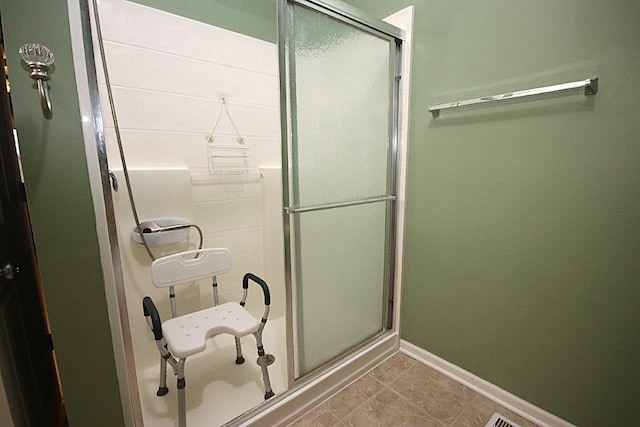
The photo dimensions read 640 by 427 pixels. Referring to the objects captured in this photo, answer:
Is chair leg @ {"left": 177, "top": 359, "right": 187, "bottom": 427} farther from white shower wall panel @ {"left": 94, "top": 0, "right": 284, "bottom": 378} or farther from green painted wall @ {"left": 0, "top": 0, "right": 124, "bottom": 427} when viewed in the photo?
white shower wall panel @ {"left": 94, "top": 0, "right": 284, "bottom": 378}

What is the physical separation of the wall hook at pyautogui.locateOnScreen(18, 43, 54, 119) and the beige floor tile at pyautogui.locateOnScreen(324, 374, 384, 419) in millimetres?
1696

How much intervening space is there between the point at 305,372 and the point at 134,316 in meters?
1.03

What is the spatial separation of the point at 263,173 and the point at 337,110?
2.70 ft

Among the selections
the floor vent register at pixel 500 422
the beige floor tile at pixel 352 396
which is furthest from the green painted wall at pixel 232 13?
the floor vent register at pixel 500 422

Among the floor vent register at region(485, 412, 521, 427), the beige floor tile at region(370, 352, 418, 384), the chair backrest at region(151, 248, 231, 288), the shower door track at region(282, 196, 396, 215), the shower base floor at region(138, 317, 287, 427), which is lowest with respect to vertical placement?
the beige floor tile at region(370, 352, 418, 384)

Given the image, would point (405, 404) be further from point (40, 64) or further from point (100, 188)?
point (40, 64)

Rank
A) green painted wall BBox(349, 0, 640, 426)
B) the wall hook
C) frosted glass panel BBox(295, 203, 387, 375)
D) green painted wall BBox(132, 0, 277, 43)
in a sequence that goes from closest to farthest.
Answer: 1. the wall hook
2. green painted wall BBox(349, 0, 640, 426)
3. frosted glass panel BBox(295, 203, 387, 375)
4. green painted wall BBox(132, 0, 277, 43)

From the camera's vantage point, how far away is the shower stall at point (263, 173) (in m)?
1.37

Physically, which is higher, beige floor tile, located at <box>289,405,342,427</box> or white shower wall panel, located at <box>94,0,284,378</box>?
white shower wall panel, located at <box>94,0,284,378</box>

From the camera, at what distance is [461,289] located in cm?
162

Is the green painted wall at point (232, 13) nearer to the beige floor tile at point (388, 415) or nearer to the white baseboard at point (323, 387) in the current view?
the white baseboard at point (323, 387)

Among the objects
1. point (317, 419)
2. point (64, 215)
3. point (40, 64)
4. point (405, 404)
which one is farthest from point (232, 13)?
point (405, 404)

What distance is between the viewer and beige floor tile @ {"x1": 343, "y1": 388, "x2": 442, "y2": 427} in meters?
1.42

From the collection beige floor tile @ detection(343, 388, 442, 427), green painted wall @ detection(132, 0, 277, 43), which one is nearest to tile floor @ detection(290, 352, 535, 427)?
beige floor tile @ detection(343, 388, 442, 427)
